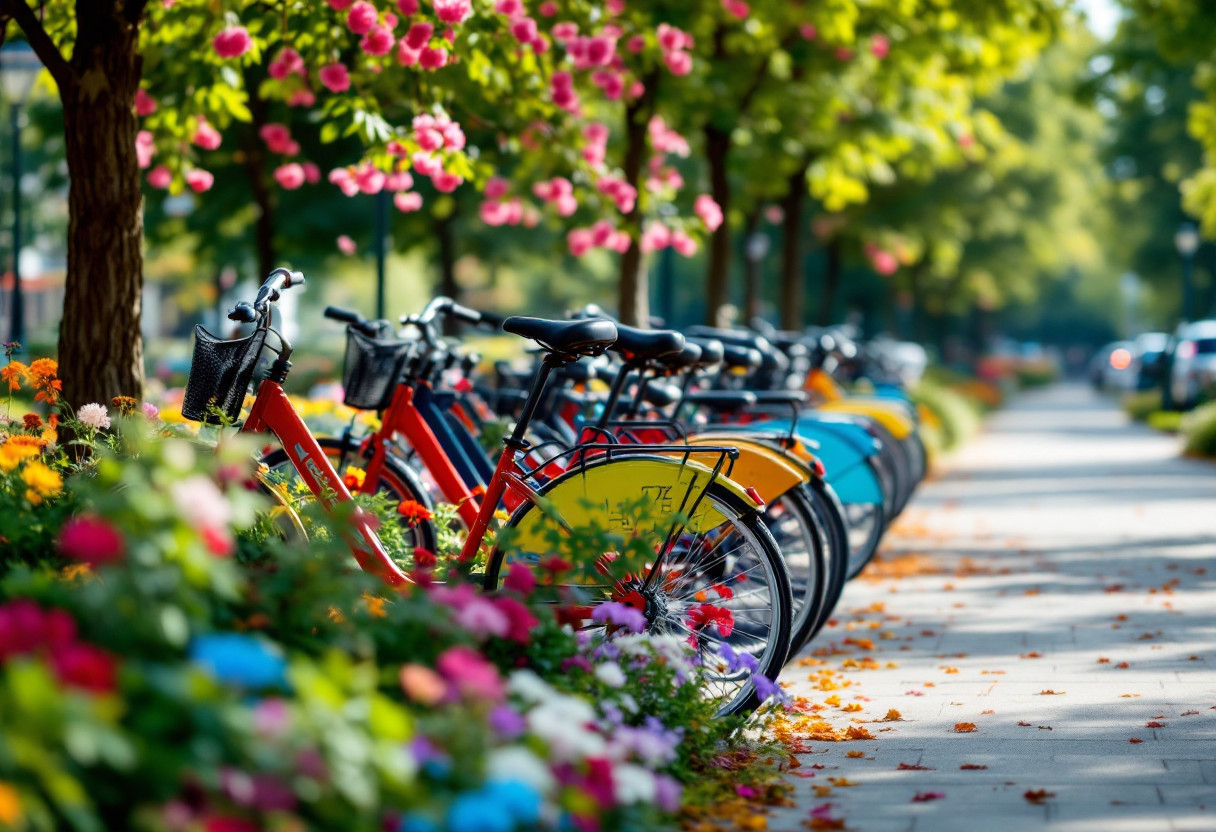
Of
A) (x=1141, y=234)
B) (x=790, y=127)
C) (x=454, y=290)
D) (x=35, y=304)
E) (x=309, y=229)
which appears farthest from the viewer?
(x=35, y=304)

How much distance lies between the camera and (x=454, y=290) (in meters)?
23.0

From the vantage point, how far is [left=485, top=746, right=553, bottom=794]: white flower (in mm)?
2537

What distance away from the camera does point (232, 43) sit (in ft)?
22.5

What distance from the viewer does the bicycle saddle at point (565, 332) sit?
4988 mm

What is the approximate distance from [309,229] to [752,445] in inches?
491

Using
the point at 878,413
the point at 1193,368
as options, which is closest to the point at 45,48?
the point at 878,413

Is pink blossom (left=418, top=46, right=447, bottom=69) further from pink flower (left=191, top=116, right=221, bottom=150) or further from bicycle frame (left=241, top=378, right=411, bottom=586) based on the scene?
bicycle frame (left=241, top=378, right=411, bottom=586)

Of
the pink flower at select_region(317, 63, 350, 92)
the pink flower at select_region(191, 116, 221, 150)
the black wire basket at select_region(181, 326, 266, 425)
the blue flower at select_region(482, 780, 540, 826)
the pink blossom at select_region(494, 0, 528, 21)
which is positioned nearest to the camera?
the blue flower at select_region(482, 780, 540, 826)

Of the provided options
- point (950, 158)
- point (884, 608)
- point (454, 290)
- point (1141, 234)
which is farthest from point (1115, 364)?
point (884, 608)

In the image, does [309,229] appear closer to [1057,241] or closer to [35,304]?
[1057,241]

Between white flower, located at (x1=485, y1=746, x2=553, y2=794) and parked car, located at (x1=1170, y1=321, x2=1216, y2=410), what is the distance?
79.5ft

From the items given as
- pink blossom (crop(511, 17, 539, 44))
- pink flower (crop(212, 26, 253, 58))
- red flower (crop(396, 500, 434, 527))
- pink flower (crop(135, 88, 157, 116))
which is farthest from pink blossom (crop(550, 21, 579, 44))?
red flower (crop(396, 500, 434, 527))

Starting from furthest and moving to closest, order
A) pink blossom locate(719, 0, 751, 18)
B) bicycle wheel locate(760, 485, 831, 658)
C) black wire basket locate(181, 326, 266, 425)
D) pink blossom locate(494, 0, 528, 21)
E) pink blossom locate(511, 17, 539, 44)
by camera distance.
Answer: pink blossom locate(719, 0, 751, 18), pink blossom locate(511, 17, 539, 44), pink blossom locate(494, 0, 528, 21), bicycle wheel locate(760, 485, 831, 658), black wire basket locate(181, 326, 266, 425)

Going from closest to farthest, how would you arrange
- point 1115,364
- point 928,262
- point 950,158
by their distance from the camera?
point 950,158, point 928,262, point 1115,364
